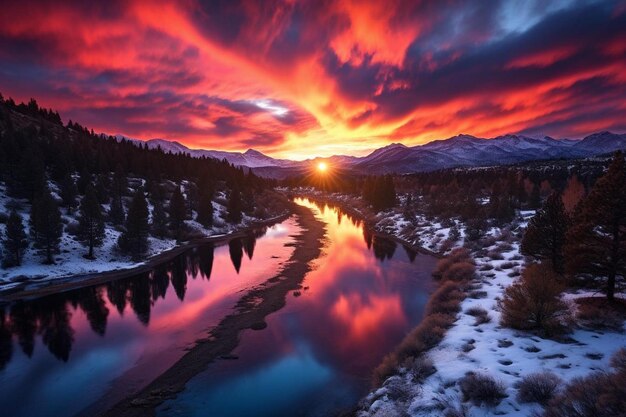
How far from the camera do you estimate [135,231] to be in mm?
45719

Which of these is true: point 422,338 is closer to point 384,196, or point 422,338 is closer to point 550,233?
point 550,233

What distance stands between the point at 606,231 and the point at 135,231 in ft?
158

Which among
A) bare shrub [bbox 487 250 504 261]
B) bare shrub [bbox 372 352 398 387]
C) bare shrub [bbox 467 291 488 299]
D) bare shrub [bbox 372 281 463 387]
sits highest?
bare shrub [bbox 487 250 504 261]

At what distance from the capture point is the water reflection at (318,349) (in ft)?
55.1

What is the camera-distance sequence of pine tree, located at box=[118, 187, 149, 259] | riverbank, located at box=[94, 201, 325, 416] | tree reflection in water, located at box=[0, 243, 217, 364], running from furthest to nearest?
1. pine tree, located at box=[118, 187, 149, 259]
2. tree reflection in water, located at box=[0, 243, 217, 364]
3. riverbank, located at box=[94, 201, 325, 416]

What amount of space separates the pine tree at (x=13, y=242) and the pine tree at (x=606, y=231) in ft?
161

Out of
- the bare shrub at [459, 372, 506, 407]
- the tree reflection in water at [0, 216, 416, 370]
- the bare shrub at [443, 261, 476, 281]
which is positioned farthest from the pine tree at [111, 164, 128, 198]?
the bare shrub at [459, 372, 506, 407]

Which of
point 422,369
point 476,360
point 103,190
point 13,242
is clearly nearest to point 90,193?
point 13,242

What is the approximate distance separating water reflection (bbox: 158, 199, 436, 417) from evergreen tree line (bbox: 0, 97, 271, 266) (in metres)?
28.5

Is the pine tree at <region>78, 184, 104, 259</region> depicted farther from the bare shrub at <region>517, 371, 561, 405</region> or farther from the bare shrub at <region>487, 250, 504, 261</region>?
the bare shrub at <region>487, 250, 504, 261</region>

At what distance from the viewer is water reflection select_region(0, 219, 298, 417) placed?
1842cm

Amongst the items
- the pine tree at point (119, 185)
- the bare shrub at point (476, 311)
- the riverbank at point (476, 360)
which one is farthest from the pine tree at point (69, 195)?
the bare shrub at point (476, 311)

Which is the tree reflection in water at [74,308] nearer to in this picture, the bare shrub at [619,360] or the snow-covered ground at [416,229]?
the bare shrub at [619,360]

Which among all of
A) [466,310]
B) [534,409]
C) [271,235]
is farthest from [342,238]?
[534,409]
